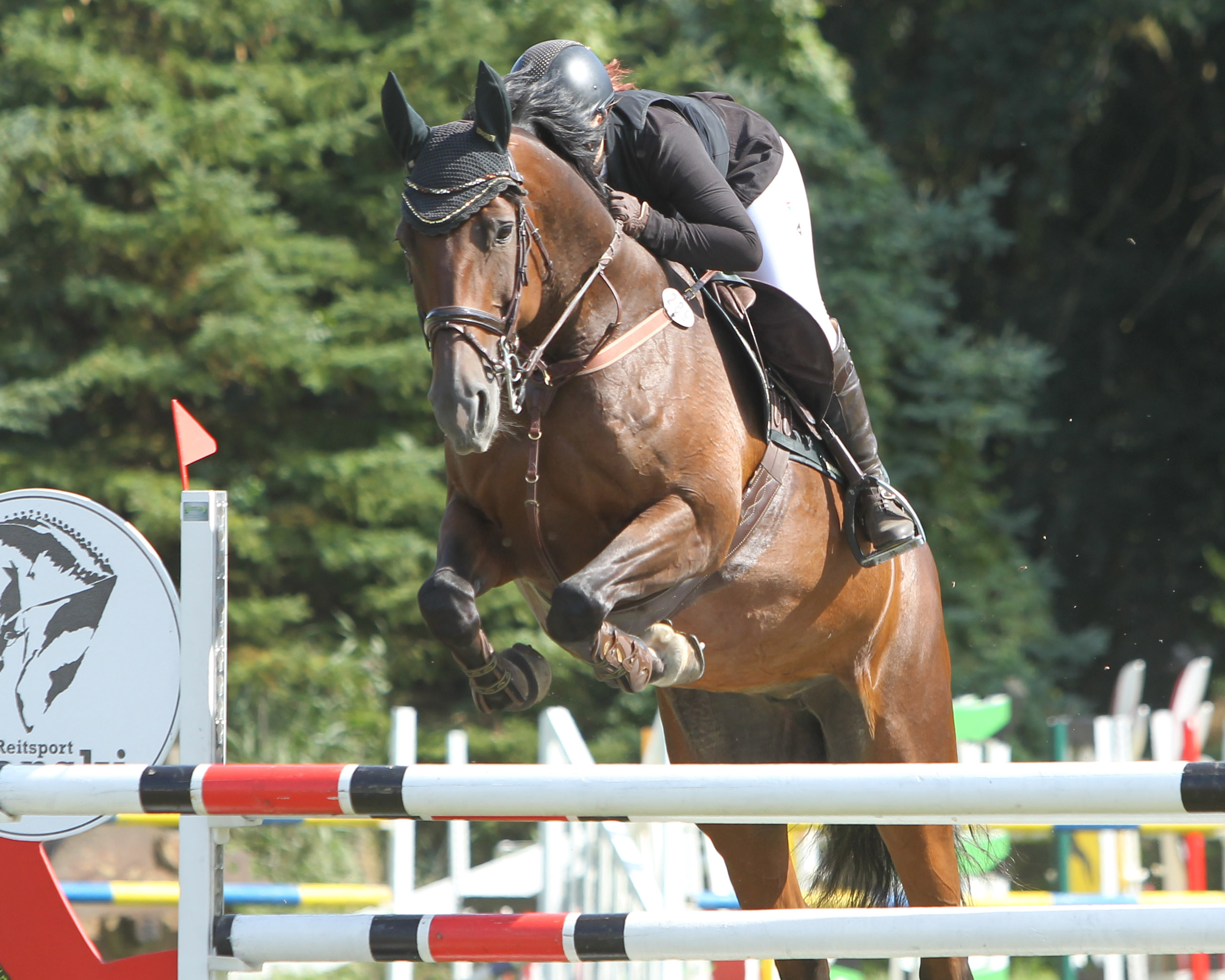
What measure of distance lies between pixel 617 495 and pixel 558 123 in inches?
30.1

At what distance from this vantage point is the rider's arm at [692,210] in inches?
105

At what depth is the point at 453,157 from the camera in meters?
2.34

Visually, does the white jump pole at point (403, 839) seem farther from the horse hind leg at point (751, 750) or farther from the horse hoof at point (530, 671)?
the horse hoof at point (530, 671)

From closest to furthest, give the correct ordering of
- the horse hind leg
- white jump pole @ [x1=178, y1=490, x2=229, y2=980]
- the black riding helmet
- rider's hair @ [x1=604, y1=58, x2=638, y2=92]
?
white jump pole @ [x1=178, y1=490, x2=229, y2=980], the black riding helmet, rider's hair @ [x1=604, y1=58, x2=638, y2=92], the horse hind leg

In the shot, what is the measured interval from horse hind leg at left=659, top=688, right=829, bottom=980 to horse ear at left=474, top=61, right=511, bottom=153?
4.96 feet

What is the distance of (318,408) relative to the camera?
8.52 meters

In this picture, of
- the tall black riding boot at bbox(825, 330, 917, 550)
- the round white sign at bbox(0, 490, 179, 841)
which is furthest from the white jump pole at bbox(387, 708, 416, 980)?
the round white sign at bbox(0, 490, 179, 841)

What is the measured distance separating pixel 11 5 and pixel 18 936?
7.28m

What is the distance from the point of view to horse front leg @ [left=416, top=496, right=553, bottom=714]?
2484mm

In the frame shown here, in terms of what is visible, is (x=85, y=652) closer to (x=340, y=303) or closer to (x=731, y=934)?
(x=731, y=934)

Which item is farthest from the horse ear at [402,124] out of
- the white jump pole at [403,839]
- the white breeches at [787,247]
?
the white jump pole at [403,839]

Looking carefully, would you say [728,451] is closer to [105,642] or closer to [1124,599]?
[105,642]

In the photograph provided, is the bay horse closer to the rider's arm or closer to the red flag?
the rider's arm

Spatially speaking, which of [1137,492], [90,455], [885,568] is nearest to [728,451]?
[885,568]
